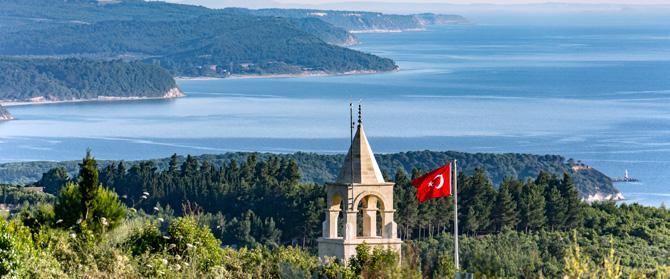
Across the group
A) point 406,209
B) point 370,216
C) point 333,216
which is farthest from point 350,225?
point 406,209

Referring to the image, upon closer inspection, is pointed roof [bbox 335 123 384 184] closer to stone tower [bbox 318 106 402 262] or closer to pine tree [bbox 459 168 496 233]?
stone tower [bbox 318 106 402 262]

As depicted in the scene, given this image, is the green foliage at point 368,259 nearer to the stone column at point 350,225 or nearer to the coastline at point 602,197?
the stone column at point 350,225

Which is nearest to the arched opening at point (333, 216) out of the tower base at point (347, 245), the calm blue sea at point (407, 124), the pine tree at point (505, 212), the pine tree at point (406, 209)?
the tower base at point (347, 245)

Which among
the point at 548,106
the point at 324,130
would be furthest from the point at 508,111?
the point at 324,130

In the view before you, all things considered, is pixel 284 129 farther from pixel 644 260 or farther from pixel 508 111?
pixel 644 260

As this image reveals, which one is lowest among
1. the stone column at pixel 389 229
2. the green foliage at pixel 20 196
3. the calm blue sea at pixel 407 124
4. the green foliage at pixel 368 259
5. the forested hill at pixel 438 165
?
the green foliage at pixel 368 259

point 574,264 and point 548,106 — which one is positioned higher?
point 548,106

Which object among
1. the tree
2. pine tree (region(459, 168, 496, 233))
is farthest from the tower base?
the tree
